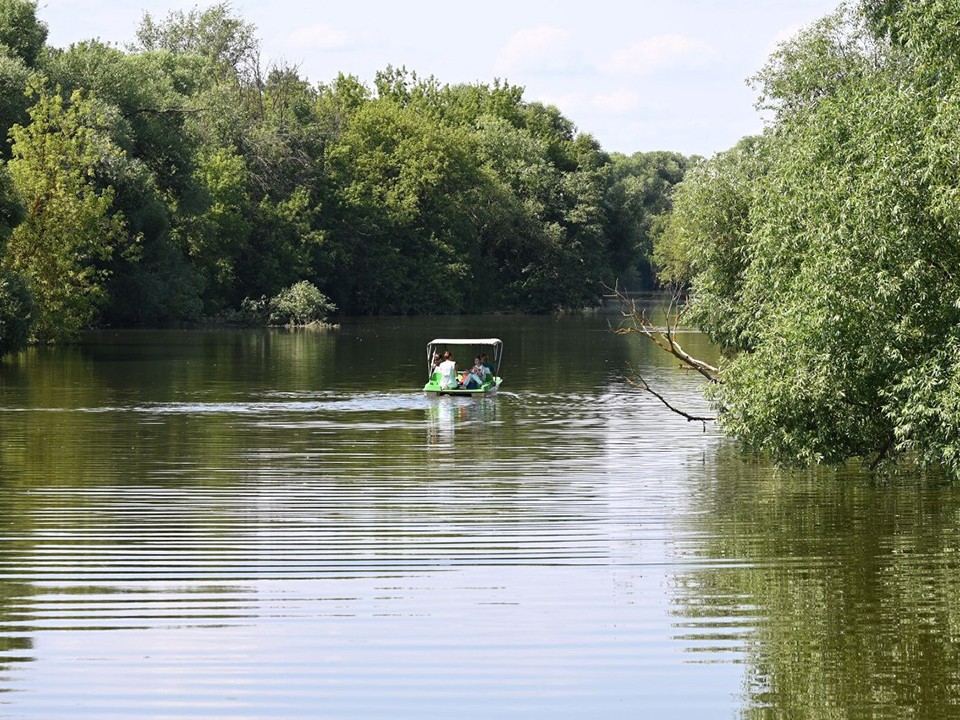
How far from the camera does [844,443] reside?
24172mm

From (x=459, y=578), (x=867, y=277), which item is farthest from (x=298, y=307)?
(x=459, y=578)

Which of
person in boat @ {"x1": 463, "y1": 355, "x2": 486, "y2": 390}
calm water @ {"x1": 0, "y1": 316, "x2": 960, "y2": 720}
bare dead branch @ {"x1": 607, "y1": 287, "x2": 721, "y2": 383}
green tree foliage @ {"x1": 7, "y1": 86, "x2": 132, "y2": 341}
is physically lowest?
calm water @ {"x1": 0, "y1": 316, "x2": 960, "y2": 720}

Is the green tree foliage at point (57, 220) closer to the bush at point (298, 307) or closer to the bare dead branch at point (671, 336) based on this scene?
the bush at point (298, 307)

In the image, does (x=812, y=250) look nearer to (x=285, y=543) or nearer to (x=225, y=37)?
(x=285, y=543)

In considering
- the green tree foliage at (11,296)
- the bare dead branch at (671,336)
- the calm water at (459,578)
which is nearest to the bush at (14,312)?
the green tree foliage at (11,296)

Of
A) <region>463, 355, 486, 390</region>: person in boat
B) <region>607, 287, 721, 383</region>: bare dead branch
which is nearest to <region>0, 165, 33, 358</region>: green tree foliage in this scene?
<region>463, 355, 486, 390</region>: person in boat

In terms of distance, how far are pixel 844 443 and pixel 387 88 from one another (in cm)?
11295

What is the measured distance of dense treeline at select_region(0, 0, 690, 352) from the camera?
69438 mm

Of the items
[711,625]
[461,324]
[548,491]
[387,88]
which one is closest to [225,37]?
[387,88]

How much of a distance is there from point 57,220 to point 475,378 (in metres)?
29.3

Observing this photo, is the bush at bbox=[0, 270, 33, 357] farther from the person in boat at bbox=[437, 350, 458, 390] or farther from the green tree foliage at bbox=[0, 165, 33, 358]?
the person in boat at bbox=[437, 350, 458, 390]

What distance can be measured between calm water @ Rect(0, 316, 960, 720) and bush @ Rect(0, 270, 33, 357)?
66.7ft

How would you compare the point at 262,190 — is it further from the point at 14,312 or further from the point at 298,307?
the point at 14,312

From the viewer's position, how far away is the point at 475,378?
45.1 metres
